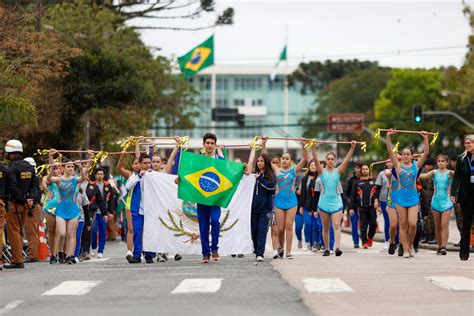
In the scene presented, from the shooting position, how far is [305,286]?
47.4ft

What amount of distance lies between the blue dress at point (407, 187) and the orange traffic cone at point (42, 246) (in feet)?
22.2

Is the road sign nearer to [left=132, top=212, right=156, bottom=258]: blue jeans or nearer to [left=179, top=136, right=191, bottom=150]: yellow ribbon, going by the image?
[left=132, top=212, right=156, bottom=258]: blue jeans

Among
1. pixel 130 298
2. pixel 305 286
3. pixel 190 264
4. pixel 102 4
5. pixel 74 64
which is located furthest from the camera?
pixel 102 4

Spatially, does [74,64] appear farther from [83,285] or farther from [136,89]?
[83,285]

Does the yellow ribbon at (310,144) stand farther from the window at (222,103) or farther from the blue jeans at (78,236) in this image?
the window at (222,103)

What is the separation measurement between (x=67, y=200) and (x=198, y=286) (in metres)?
7.79

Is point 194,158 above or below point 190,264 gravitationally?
above

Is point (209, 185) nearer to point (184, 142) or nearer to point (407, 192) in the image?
point (184, 142)

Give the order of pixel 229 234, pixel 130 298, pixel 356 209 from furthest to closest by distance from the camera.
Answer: pixel 356 209 < pixel 229 234 < pixel 130 298

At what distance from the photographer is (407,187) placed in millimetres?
21750

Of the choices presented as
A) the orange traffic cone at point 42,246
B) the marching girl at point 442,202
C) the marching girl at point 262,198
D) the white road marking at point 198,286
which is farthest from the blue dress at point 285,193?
the white road marking at point 198,286

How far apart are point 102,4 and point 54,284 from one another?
4140 cm

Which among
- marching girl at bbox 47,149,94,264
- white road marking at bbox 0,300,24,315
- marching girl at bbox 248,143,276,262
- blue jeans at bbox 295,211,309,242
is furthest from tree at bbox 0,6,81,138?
white road marking at bbox 0,300,24,315

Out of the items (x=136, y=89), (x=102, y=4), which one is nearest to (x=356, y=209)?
(x=136, y=89)
